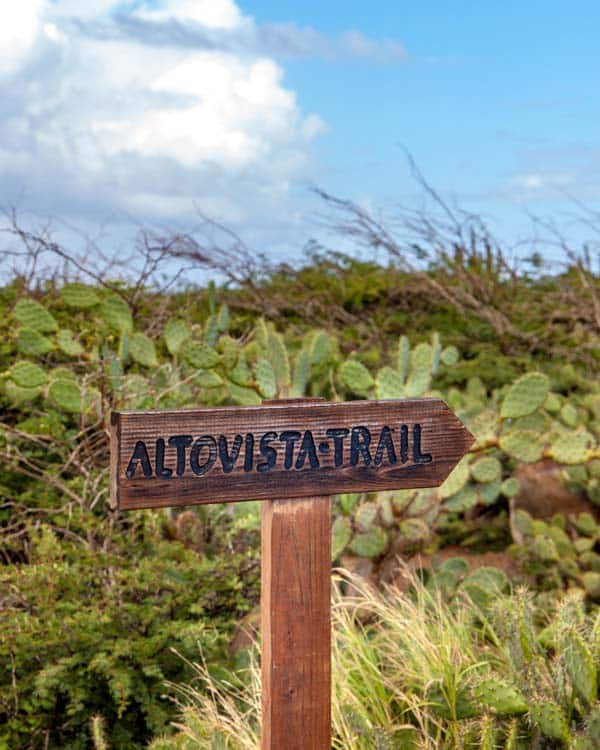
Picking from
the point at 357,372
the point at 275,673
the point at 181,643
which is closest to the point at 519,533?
the point at 357,372

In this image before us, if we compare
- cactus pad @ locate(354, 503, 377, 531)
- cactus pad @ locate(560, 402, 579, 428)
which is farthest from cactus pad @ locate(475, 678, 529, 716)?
cactus pad @ locate(560, 402, 579, 428)

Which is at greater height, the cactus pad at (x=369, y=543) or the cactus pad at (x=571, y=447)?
the cactus pad at (x=571, y=447)

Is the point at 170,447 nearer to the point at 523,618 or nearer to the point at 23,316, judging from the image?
the point at 523,618

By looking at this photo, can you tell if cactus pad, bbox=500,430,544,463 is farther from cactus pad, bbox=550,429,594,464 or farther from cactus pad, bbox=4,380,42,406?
cactus pad, bbox=4,380,42,406

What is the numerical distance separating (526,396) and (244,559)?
2.18m

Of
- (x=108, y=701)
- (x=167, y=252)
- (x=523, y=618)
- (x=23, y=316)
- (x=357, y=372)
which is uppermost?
(x=167, y=252)

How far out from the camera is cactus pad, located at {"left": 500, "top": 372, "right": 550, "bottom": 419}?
6238 mm

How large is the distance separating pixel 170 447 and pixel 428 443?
849mm

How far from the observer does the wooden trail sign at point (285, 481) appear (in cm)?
290

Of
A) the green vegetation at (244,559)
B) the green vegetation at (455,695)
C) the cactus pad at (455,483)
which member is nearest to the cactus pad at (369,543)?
the green vegetation at (244,559)

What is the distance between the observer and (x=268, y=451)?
2.99 metres

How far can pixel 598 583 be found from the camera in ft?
20.3

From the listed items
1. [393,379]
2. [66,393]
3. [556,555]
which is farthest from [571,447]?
[66,393]

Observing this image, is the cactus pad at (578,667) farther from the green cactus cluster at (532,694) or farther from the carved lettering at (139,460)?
the carved lettering at (139,460)
